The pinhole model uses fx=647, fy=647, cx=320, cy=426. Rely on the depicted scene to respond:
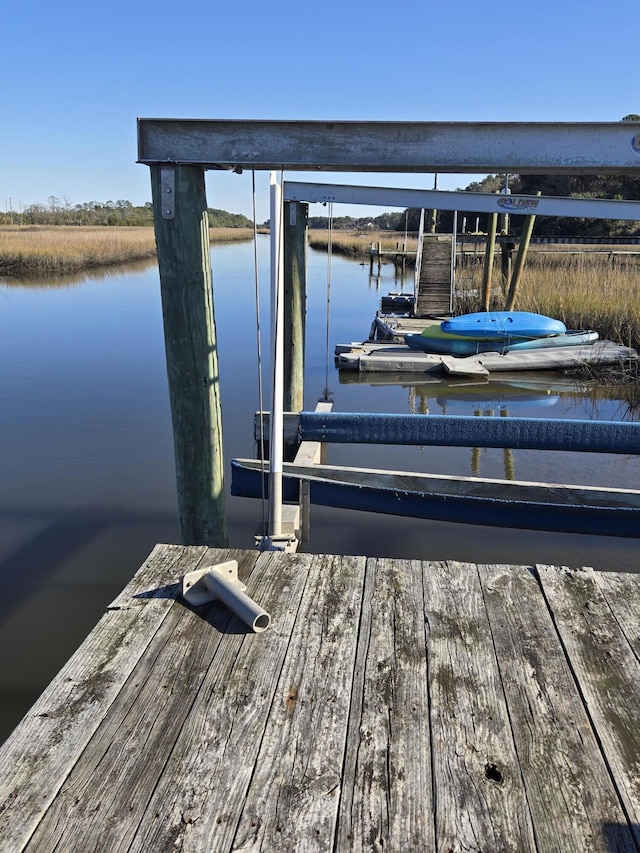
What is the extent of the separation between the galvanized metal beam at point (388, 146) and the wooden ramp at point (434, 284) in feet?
43.6

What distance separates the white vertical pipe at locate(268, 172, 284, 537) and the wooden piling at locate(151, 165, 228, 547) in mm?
367

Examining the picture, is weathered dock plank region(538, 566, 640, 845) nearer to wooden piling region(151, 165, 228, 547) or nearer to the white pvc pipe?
the white pvc pipe

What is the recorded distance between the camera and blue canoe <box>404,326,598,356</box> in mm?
12094

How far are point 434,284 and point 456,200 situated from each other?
10.2 metres

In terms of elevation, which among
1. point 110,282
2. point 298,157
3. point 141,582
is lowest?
point 110,282

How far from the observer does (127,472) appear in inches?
293

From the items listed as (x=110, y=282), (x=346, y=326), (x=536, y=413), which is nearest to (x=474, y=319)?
(x=536, y=413)

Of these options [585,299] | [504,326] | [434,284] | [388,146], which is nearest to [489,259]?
[585,299]

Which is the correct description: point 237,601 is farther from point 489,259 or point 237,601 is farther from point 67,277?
point 67,277

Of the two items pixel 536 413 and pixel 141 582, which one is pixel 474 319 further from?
pixel 141 582

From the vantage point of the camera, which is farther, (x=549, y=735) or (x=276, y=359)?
(x=276, y=359)

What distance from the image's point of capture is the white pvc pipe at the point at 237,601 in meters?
2.28

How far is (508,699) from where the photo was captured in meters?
1.97

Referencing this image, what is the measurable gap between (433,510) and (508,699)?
2.84 metres
